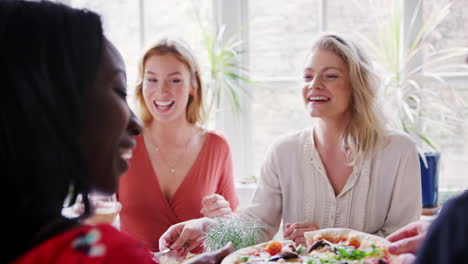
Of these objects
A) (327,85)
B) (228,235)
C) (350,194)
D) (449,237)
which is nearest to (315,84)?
(327,85)

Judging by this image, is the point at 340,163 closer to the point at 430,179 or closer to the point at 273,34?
the point at 430,179

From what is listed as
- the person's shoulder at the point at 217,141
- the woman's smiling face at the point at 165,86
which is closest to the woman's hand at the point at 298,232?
the person's shoulder at the point at 217,141

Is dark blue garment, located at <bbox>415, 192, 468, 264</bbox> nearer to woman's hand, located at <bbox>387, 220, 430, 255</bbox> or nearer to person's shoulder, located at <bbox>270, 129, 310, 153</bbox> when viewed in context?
woman's hand, located at <bbox>387, 220, 430, 255</bbox>

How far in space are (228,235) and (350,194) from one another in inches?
28.7

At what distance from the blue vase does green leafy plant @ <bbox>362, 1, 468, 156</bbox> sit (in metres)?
0.08

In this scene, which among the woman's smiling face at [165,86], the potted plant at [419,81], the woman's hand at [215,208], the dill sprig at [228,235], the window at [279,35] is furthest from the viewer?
the window at [279,35]

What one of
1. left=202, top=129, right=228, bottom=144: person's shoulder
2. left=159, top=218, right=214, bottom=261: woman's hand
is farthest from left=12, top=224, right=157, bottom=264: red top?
left=202, top=129, right=228, bottom=144: person's shoulder

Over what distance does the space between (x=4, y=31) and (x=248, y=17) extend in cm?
251

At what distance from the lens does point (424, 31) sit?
108 inches

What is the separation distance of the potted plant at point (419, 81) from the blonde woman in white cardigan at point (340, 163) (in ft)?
1.78

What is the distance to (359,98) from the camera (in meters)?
2.12

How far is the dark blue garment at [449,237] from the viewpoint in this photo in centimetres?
59

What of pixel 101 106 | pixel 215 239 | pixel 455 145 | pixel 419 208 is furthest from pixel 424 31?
pixel 101 106

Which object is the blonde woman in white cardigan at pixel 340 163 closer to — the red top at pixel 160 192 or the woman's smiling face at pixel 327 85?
the woman's smiling face at pixel 327 85
